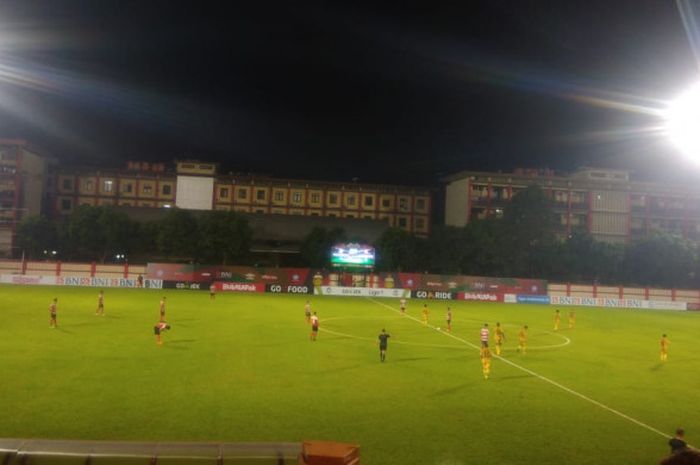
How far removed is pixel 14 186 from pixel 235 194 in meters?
37.1

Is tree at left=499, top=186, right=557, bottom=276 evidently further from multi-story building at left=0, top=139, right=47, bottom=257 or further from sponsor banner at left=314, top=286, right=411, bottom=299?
multi-story building at left=0, top=139, right=47, bottom=257

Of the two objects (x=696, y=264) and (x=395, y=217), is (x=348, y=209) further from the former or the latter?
(x=696, y=264)

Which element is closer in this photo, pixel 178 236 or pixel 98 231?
pixel 178 236

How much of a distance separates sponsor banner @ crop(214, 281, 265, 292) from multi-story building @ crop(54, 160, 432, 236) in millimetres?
38306

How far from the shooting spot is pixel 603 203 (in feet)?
333

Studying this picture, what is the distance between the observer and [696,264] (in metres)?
84.5

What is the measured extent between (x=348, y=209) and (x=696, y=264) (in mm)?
60607

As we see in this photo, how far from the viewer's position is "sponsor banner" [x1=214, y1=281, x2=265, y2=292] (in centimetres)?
6900

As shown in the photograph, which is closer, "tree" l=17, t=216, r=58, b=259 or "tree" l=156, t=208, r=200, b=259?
"tree" l=156, t=208, r=200, b=259

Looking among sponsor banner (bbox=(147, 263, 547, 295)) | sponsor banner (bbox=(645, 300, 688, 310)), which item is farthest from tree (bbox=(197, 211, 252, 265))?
sponsor banner (bbox=(645, 300, 688, 310))

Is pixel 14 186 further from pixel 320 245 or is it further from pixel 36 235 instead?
pixel 320 245

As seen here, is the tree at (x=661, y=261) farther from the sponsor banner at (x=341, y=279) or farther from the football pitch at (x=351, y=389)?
the football pitch at (x=351, y=389)

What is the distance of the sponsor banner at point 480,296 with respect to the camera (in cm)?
7250

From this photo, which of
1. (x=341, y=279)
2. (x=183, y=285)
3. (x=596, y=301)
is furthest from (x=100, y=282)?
(x=596, y=301)
